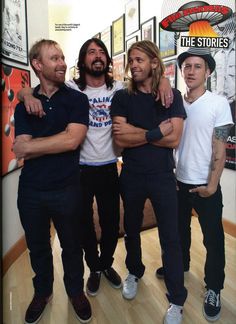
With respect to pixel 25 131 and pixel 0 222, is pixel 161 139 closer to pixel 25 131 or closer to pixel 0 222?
pixel 25 131

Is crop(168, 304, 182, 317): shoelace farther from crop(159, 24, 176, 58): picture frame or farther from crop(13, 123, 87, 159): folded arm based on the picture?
crop(159, 24, 176, 58): picture frame

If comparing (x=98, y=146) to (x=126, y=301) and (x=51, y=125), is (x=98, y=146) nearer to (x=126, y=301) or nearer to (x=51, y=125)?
(x=51, y=125)

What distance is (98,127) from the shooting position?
56.9 inches

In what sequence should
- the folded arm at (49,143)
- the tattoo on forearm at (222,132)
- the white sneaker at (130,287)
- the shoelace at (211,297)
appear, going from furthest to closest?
the white sneaker at (130,287), the shoelace at (211,297), the tattoo on forearm at (222,132), the folded arm at (49,143)

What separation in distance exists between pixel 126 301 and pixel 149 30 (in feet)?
4.59

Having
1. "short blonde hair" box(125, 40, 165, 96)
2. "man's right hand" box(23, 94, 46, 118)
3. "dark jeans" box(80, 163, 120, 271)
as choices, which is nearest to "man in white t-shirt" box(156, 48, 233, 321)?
"short blonde hair" box(125, 40, 165, 96)

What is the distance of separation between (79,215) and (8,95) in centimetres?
65

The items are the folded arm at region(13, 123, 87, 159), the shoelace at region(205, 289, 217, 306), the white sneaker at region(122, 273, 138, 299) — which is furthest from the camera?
the white sneaker at region(122, 273, 138, 299)

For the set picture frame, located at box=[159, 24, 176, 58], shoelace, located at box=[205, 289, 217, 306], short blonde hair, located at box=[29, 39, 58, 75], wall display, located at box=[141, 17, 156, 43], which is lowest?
shoelace, located at box=[205, 289, 217, 306]

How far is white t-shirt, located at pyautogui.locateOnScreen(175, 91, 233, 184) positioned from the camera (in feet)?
4.35

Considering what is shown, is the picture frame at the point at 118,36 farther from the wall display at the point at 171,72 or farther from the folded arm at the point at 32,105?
the folded arm at the point at 32,105

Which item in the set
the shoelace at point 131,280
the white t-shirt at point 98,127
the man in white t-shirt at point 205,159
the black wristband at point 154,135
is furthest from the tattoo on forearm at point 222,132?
the shoelace at point 131,280

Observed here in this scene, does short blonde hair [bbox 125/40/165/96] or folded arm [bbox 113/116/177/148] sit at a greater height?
short blonde hair [bbox 125/40/165/96]

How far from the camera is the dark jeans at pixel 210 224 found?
141 centimetres
